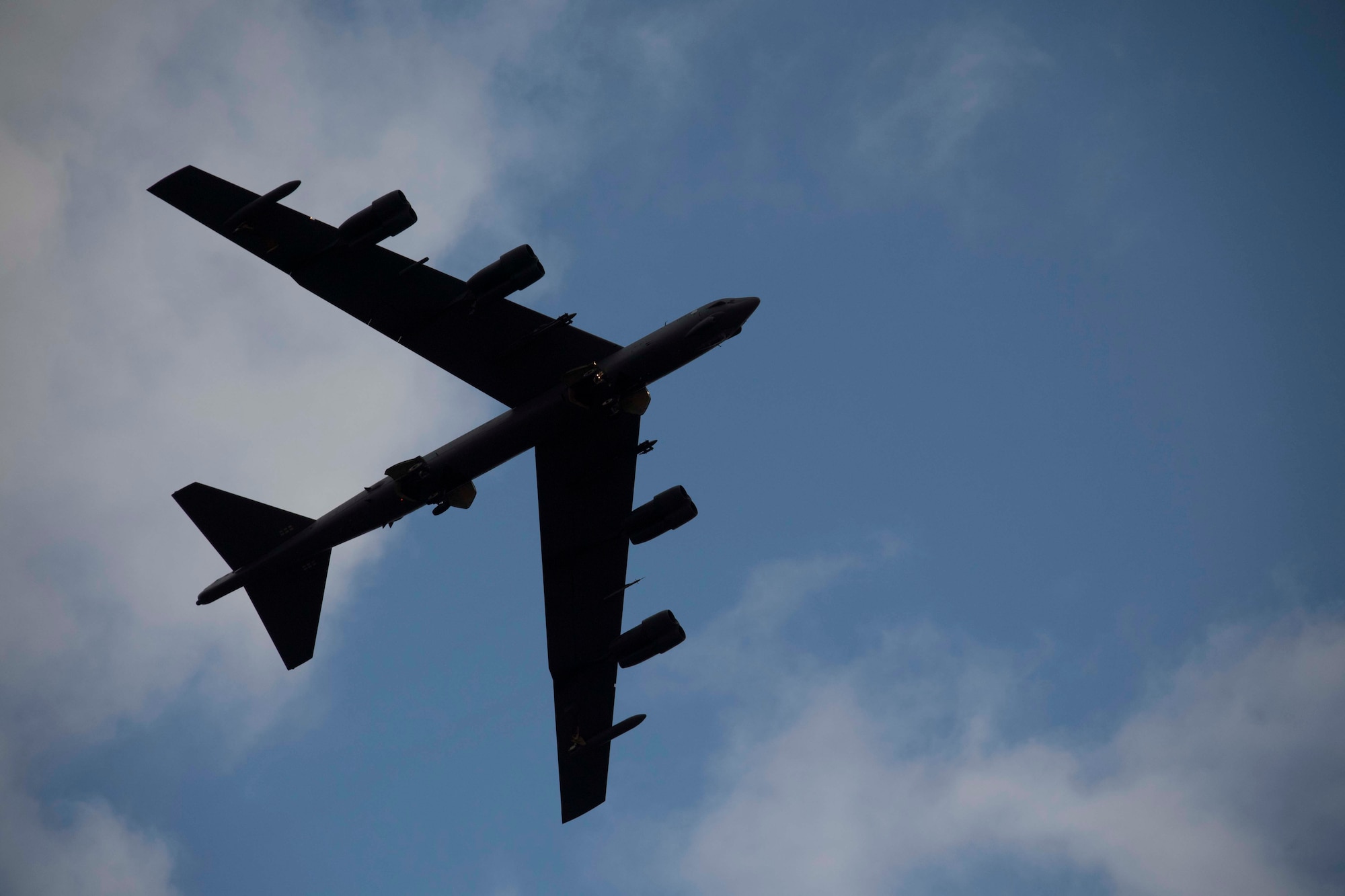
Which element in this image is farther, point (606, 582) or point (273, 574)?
point (606, 582)

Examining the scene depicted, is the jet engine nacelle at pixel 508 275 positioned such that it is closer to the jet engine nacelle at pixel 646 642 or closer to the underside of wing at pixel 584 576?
Answer: the underside of wing at pixel 584 576

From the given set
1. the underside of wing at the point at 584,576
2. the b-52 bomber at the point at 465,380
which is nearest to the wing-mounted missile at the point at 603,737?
the underside of wing at the point at 584,576

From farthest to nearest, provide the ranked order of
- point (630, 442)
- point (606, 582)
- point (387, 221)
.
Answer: point (606, 582) < point (630, 442) < point (387, 221)

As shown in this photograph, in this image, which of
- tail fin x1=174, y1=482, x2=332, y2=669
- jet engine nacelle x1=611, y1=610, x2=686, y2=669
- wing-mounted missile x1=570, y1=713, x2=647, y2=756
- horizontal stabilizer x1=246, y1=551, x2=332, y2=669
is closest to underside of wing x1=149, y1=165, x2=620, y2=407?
tail fin x1=174, y1=482, x2=332, y2=669

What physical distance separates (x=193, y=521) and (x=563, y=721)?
1732 centimetres

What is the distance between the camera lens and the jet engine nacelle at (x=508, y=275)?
37.7 m

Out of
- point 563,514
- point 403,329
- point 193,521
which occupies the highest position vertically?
→ point 403,329

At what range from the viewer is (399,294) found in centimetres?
3859

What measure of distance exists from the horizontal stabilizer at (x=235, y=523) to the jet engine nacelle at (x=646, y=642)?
13.7 m

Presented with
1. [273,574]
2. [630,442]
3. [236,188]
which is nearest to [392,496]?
[273,574]

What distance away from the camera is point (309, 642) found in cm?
4200

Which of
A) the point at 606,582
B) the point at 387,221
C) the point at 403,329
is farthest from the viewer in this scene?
the point at 606,582

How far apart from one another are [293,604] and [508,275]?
15319 millimetres

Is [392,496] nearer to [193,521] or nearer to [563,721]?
[193,521]
